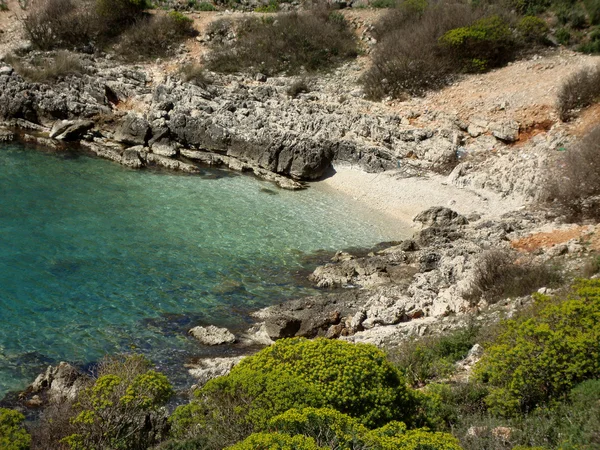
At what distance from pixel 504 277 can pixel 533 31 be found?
943 inches

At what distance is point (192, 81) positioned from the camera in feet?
106

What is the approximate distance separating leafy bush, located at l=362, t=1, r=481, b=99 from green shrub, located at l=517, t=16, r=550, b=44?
8.42 ft

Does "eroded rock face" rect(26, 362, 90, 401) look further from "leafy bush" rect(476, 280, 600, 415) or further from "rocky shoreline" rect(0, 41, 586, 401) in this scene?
"leafy bush" rect(476, 280, 600, 415)

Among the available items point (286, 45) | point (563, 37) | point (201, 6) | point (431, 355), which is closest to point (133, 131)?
point (286, 45)

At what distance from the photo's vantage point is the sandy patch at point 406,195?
2362 centimetres

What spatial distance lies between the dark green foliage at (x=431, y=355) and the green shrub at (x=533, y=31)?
85.5ft

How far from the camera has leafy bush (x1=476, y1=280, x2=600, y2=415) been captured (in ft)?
28.9

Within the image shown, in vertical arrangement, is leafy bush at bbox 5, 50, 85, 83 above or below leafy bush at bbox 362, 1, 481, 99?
below

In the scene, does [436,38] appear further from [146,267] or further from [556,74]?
[146,267]

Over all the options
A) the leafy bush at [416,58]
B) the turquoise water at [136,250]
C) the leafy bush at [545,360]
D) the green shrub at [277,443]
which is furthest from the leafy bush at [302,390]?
the leafy bush at [416,58]

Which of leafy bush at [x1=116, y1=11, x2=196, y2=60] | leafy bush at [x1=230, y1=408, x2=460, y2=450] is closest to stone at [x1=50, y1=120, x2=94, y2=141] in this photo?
leafy bush at [x1=116, y1=11, x2=196, y2=60]

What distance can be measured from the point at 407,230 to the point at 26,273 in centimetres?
1343

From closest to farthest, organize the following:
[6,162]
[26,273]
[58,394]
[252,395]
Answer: [252,395]
[58,394]
[26,273]
[6,162]

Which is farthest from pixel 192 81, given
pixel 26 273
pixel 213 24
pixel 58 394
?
pixel 58 394
